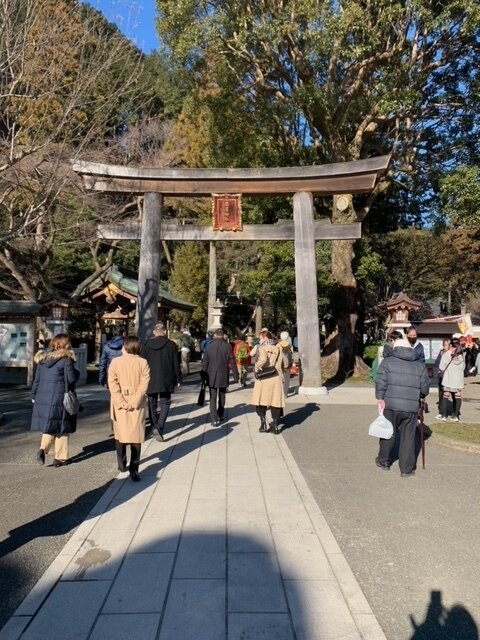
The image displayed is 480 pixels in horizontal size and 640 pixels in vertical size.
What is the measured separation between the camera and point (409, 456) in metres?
6.11

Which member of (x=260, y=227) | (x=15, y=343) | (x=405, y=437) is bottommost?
(x=405, y=437)

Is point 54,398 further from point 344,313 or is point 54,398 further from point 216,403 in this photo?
point 344,313

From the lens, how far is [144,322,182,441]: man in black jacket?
7.46 m

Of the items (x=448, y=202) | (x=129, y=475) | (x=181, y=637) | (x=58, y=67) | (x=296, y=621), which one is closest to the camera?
(x=181, y=637)

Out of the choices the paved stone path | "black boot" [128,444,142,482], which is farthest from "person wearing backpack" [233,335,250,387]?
"black boot" [128,444,142,482]

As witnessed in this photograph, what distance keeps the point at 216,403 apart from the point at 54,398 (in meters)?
3.46

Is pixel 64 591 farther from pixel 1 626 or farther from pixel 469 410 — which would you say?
pixel 469 410

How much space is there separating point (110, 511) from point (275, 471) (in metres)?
2.17

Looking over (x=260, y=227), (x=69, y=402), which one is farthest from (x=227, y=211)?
(x=69, y=402)

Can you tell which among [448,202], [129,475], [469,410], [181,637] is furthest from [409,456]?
[448,202]

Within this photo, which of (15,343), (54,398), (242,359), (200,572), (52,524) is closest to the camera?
(200,572)

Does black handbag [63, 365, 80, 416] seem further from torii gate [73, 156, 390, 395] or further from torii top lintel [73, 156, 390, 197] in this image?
torii top lintel [73, 156, 390, 197]

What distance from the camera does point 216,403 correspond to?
9.05 meters

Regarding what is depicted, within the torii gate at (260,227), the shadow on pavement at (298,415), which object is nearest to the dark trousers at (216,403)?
the shadow on pavement at (298,415)
